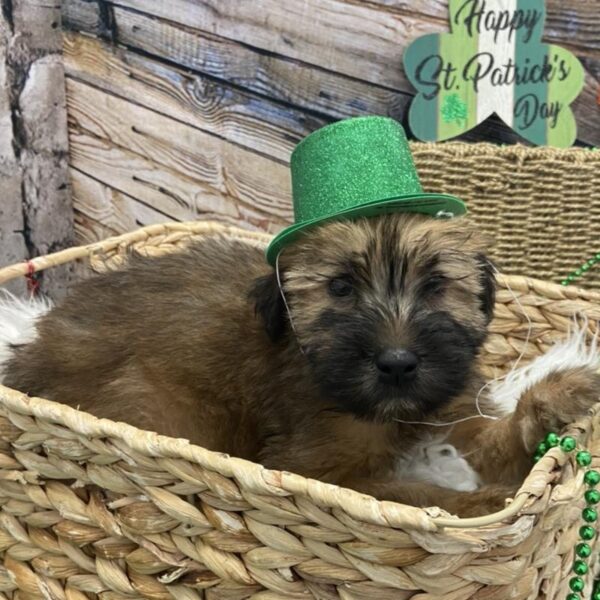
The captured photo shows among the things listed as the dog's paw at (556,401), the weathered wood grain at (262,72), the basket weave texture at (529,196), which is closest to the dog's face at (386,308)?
the dog's paw at (556,401)

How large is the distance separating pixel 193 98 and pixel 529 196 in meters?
1.33

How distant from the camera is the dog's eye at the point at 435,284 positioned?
6.04 feet

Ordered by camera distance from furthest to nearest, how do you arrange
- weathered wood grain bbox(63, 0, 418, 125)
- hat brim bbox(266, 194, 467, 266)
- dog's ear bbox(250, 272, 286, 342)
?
weathered wood grain bbox(63, 0, 418, 125) → dog's ear bbox(250, 272, 286, 342) → hat brim bbox(266, 194, 467, 266)

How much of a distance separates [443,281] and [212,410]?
69 centimetres

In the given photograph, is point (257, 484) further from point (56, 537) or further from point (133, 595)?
point (56, 537)

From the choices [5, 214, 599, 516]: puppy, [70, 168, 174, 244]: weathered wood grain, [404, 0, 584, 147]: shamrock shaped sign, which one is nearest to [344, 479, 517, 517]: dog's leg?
[5, 214, 599, 516]: puppy

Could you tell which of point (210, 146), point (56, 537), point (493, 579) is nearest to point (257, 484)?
point (493, 579)

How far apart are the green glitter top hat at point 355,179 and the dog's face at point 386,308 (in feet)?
0.12

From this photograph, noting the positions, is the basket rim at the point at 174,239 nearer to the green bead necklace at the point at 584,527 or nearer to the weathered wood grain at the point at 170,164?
the weathered wood grain at the point at 170,164

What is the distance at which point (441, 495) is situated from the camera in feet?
5.65

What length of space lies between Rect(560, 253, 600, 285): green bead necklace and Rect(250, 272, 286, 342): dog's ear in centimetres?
148

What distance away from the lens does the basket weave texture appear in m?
2.86

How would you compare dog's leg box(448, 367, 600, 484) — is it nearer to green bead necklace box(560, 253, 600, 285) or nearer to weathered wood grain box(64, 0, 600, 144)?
green bead necklace box(560, 253, 600, 285)

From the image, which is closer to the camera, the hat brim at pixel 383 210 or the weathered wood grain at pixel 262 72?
the hat brim at pixel 383 210
